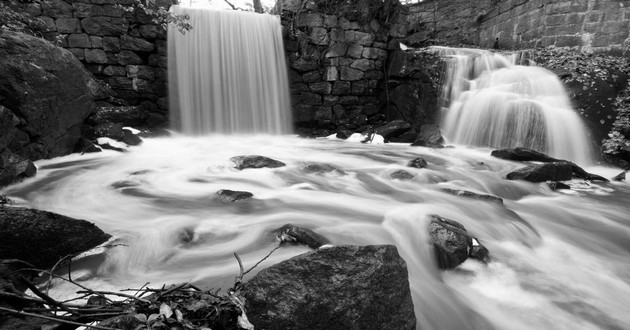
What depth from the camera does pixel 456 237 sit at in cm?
294

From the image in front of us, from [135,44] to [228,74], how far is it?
2.16m

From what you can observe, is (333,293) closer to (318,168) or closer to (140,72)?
(318,168)

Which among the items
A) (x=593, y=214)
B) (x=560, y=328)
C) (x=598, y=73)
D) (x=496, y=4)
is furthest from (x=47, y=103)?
(x=496, y=4)

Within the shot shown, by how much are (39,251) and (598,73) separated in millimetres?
9623

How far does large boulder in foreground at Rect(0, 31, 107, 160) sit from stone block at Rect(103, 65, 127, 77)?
7.76ft

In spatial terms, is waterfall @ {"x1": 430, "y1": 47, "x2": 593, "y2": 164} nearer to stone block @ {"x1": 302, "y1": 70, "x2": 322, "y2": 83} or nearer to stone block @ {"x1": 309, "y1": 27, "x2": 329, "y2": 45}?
stone block @ {"x1": 309, "y1": 27, "x2": 329, "y2": 45}

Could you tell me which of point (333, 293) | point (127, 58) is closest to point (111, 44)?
point (127, 58)

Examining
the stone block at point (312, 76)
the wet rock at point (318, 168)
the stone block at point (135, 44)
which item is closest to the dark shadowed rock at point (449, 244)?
the wet rock at point (318, 168)

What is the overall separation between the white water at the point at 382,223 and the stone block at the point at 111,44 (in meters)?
3.03

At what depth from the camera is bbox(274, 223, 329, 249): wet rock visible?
286 centimetres

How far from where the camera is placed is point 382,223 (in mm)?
3629

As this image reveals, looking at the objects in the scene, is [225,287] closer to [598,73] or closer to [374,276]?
[374,276]

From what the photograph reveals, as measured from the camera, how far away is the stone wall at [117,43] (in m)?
7.52

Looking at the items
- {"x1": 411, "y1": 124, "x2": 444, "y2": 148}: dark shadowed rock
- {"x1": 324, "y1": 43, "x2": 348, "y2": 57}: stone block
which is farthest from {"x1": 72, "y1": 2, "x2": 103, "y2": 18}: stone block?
{"x1": 411, "y1": 124, "x2": 444, "y2": 148}: dark shadowed rock
